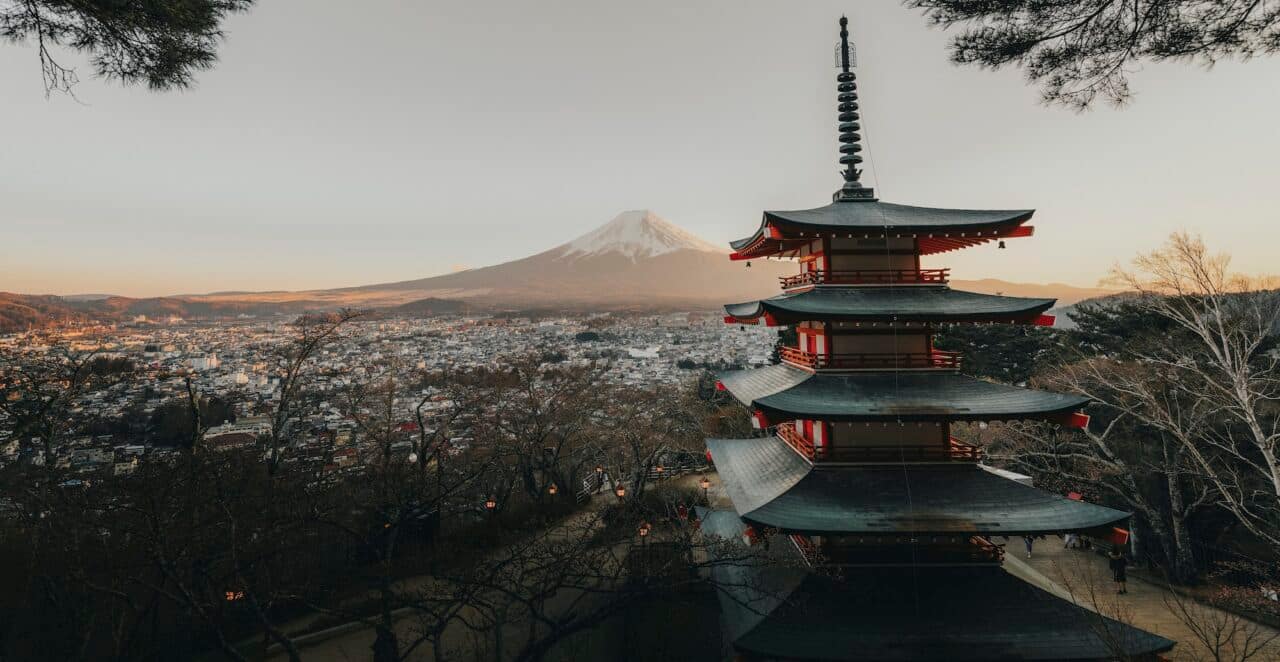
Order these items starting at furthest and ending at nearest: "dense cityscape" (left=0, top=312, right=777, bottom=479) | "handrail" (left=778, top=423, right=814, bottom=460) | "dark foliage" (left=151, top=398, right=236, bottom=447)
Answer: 1. "dark foliage" (left=151, top=398, right=236, bottom=447)
2. "dense cityscape" (left=0, top=312, right=777, bottom=479)
3. "handrail" (left=778, top=423, right=814, bottom=460)

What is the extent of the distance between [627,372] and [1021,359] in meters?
25.9

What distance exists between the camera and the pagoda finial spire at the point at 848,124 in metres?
9.94

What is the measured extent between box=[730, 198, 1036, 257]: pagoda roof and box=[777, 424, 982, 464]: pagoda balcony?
375 cm

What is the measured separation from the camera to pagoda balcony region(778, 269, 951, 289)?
9.24 metres

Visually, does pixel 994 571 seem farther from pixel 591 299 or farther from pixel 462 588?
pixel 591 299

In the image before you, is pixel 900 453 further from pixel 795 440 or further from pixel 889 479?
pixel 795 440

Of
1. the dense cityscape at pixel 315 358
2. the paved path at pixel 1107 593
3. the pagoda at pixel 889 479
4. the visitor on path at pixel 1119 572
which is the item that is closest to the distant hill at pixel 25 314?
the dense cityscape at pixel 315 358

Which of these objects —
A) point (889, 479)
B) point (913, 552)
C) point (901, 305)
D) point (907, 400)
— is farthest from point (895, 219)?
point (913, 552)

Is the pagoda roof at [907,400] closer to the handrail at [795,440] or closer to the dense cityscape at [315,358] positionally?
the handrail at [795,440]

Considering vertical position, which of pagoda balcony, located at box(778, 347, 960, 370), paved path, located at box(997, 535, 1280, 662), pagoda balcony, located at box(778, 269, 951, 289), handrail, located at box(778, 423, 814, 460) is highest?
pagoda balcony, located at box(778, 269, 951, 289)

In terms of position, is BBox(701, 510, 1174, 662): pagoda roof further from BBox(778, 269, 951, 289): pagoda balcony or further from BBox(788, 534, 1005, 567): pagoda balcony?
BBox(778, 269, 951, 289): pagoda balcony

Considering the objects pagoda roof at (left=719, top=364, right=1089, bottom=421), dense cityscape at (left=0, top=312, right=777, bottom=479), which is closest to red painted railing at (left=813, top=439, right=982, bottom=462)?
pagoda roof at (left=719, top=364, right=1089, bottom=421)

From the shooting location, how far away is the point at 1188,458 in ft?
46.5

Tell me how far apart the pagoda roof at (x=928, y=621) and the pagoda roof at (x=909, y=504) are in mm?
1254
